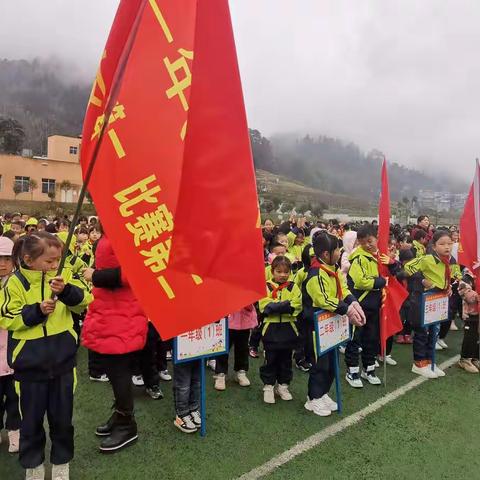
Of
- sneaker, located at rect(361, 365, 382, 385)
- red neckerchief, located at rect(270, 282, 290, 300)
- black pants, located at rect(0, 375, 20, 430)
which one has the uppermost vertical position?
red neckerchief, located at rect(270, 282, 290, 300)

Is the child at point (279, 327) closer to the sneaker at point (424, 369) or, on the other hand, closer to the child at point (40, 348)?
the sneaker at point (424, 369)

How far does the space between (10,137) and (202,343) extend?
56.0 meters

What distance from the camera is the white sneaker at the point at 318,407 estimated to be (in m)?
4.34

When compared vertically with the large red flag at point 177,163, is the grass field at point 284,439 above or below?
below

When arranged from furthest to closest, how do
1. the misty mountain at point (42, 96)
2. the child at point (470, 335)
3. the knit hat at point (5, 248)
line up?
the misty mountain at point (42, 96) < the child at point (470, 335) < the knit hat at point (5, 248)

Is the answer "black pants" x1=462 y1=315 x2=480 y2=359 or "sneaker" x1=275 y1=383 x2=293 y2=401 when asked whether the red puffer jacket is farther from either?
"black pants" x1=462 y1=315 x2=480 y2=359

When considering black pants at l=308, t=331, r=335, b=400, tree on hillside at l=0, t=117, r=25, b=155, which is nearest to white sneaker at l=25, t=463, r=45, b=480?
black pants at l=308, t=331, r=335, b=400

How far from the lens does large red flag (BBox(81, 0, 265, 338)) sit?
2057 mm

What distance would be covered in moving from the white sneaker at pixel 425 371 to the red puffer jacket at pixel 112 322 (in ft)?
13.1

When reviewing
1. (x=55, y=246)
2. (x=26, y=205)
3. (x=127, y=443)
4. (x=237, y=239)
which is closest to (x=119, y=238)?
(x=237, y=239)

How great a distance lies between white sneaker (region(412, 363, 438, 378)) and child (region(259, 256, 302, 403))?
2.02 m

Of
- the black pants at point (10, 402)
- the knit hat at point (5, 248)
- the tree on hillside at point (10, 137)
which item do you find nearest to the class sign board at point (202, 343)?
the black pants at point (10, 402)

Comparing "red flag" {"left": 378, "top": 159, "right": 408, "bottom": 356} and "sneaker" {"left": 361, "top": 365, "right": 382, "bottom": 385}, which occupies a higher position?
"red flag" {"left": 378, "top": 159, "right": 408, "bottom": 356}

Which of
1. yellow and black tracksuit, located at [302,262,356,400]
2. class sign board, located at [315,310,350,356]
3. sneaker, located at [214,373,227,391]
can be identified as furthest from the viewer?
sneaker, located at [214,373,227,391]
